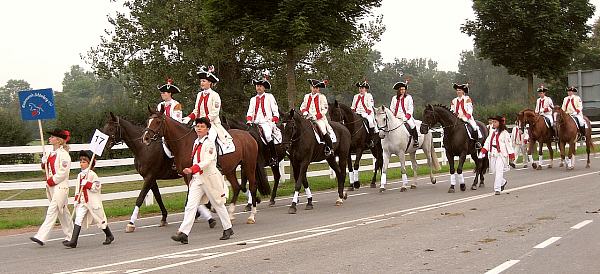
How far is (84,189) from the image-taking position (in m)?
11.6

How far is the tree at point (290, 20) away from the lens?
2130 centimetres

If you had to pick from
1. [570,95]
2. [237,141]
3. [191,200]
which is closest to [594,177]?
[570,95]

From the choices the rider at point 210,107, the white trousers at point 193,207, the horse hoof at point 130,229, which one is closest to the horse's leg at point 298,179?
the rider at point 210,107

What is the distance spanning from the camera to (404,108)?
2036cm

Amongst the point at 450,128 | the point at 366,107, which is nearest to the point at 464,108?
the point at 450,128

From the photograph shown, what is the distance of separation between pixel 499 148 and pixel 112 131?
9.66 m

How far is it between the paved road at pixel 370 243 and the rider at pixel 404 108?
167 inches

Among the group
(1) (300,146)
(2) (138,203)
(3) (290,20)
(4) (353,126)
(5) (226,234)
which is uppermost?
(3) (290,20)

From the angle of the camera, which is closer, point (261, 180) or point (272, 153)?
point (261, 180)

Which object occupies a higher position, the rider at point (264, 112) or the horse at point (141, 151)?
the rider at point (264, 112)

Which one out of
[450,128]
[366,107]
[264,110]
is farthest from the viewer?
[366,107]

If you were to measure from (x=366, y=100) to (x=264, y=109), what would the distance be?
208 inches

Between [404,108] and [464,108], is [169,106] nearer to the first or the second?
[404,108]

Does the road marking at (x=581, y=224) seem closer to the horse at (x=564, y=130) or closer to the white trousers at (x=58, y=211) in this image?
the white trousers at (x=58, y=211)
